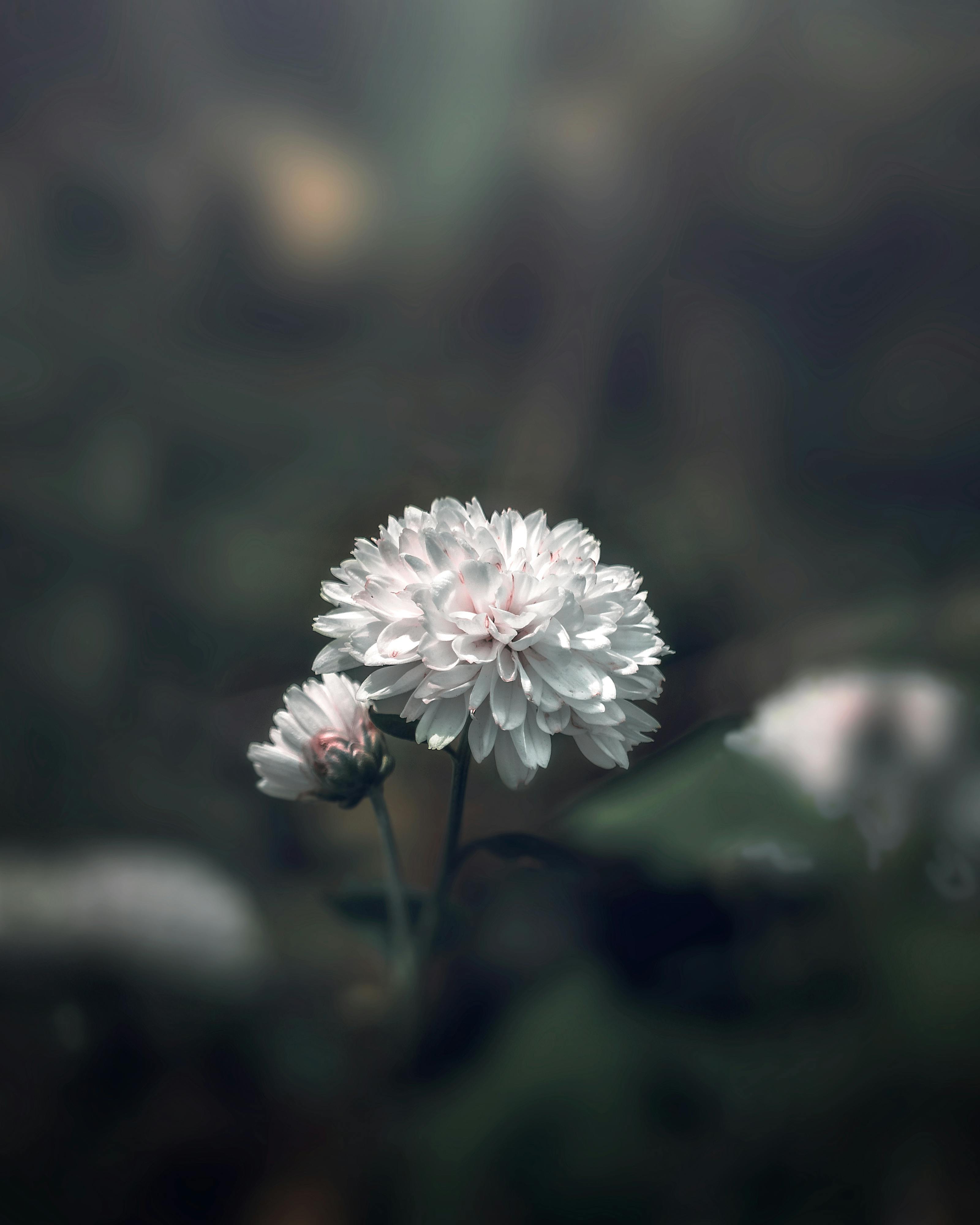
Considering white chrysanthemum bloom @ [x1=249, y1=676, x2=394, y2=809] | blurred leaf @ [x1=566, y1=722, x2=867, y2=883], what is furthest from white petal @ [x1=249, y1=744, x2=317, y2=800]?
blurred leaf @ [x1=566, y1=722, x2=867, y2=883]

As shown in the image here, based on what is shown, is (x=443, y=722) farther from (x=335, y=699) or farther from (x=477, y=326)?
(x=477, y=326)

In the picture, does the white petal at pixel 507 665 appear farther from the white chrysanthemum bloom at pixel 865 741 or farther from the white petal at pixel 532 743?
the white chrysanthemum bloom at pixel 865 741

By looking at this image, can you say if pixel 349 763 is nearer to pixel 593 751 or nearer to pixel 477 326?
pixel 593 751

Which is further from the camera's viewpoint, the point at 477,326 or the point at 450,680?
the point at 477,326

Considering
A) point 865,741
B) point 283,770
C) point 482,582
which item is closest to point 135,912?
point 283,770

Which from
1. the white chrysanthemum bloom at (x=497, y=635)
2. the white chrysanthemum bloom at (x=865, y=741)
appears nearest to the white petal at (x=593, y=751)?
the white chrysanthemum bloom at (x=497, y=635)

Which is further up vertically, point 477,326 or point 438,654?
point 477,326

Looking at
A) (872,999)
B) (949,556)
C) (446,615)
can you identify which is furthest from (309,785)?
(949,556)
